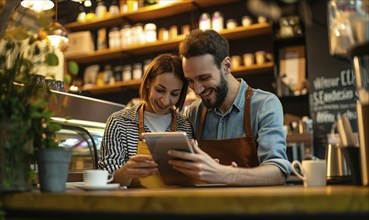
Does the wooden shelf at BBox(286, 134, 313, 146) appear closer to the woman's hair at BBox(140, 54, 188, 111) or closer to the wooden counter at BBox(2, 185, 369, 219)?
the woman's hair at BBox(140, 54, 188, 111)

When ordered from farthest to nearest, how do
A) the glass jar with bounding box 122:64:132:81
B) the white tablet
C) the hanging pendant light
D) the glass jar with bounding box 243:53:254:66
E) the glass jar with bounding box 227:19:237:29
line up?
the glass jar with bounding box 122:64:132:81
the glass jar with bounding box 227:19:237:29
the glass jar with bounding box 243:53:254:66
the hanging pendant light
the white tablet

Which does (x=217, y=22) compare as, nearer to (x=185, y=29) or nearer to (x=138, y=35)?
(x=185, y=29)

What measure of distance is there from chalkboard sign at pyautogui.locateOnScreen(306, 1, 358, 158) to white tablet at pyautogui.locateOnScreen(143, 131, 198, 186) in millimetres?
2587

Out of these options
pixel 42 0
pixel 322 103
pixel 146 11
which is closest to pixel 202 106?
pixel 42 0

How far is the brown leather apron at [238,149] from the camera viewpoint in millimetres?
2064

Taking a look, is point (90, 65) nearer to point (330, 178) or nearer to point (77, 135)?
point (77, 135)

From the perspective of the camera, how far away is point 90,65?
225 inches

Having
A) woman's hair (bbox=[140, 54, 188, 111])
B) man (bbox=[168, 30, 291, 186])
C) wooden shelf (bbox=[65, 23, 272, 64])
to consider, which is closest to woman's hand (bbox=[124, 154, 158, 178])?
man (bbox=[168, 30, 291, 186])

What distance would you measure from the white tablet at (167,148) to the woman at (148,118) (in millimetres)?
277

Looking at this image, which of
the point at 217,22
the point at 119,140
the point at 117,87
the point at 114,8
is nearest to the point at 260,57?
the point at 217,22

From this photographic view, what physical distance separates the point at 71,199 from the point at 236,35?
3811 millimetres

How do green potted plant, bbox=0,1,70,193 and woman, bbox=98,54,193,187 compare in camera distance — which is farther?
woman, bbox=98,54,193,187

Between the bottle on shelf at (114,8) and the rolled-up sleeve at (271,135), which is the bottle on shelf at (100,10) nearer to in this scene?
the bottle on shelf at (114,8)

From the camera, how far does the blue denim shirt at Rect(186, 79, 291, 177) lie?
6.33ft
